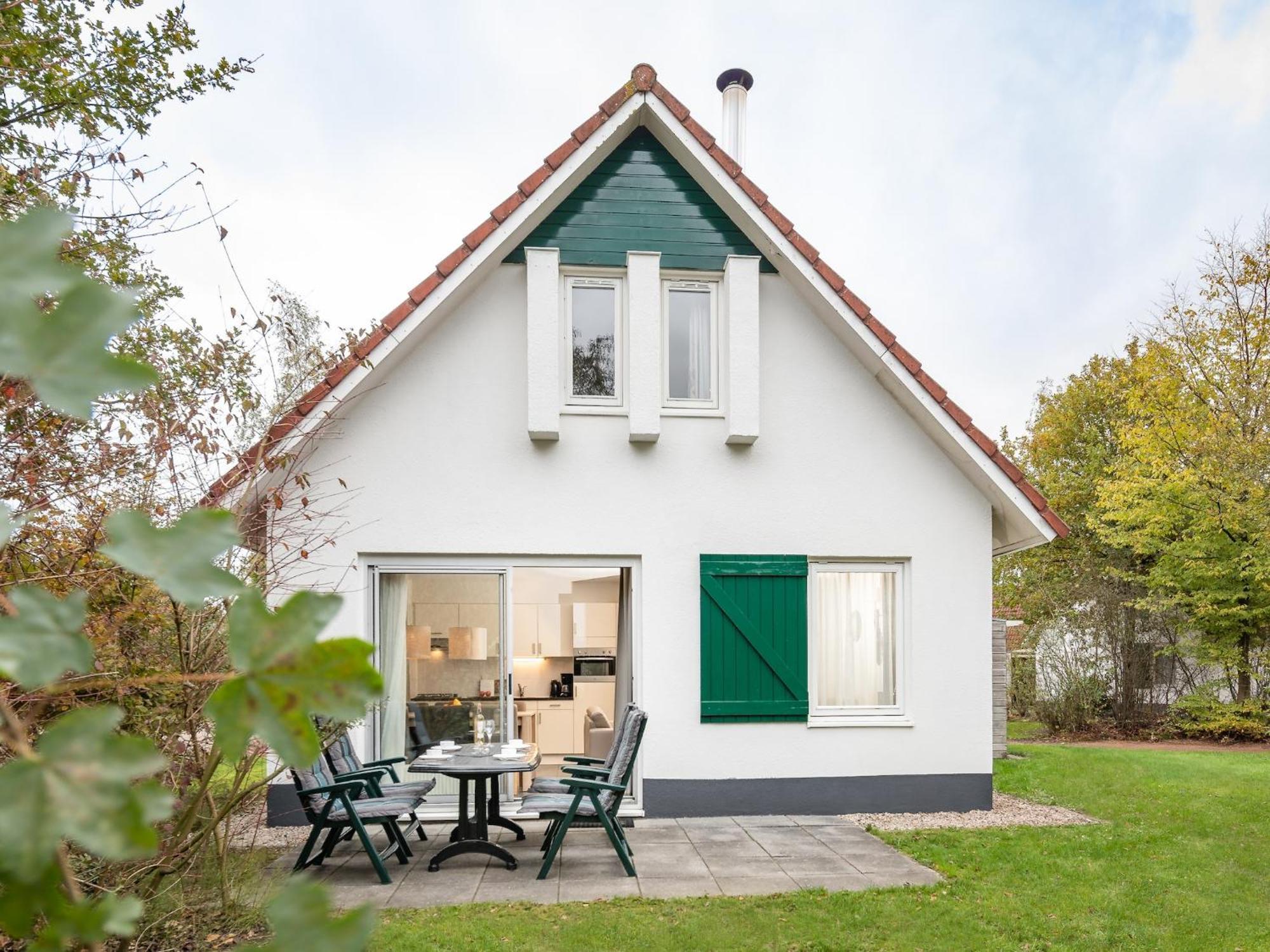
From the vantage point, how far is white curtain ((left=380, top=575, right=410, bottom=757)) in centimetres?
772

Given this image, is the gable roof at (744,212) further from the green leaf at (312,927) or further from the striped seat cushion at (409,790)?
the green leaf at (312,927)

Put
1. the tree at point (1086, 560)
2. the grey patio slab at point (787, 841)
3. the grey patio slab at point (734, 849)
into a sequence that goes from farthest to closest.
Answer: the tree at point (1086, 560) < the grey patio slab at point (787, 841) < the grey patio slab at point (734, 849)

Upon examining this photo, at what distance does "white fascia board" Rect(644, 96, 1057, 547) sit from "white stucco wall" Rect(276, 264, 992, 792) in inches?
11.3

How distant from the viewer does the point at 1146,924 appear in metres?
5.26

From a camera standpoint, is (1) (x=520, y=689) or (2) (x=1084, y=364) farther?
(2) (x=1084, y=364)

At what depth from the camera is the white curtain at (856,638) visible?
8227 millimetres

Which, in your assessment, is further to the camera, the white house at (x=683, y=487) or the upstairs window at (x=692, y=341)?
the upstairs window at (x=692, y=341)

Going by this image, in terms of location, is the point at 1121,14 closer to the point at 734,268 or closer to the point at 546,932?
the point at 734,268

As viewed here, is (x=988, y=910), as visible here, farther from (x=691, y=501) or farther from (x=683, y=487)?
(x=683, y=487)

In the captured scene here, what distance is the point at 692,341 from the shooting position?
26.7 ft

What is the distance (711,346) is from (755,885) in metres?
4.80

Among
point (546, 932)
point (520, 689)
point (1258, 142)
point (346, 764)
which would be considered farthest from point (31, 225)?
point (1258, 142)

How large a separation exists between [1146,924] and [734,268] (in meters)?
6.06

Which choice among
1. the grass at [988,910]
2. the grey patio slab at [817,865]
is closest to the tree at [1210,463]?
the grass at [988,910]
